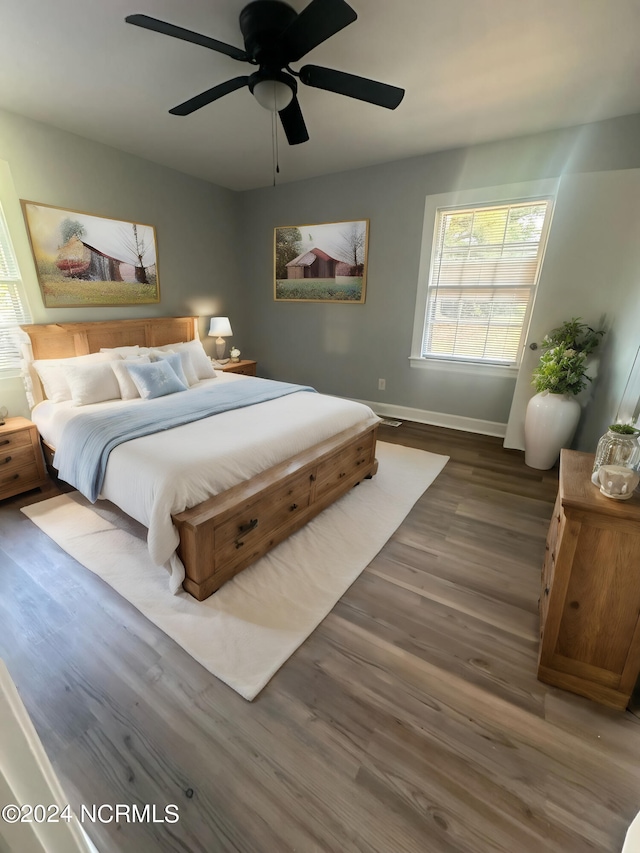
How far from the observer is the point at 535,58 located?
2137 millimetres

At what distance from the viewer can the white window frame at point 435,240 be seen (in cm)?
328

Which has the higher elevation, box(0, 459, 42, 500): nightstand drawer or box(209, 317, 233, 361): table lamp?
box(209, 317, 233, 361): table lamp

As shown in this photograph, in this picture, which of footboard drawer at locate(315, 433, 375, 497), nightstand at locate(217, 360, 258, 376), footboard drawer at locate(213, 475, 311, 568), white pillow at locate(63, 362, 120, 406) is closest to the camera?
footboard drawer at locate(213, 475, 311, 568)

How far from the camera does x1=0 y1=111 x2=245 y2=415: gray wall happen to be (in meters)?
2.94

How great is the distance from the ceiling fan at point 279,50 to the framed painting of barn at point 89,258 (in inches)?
69.2

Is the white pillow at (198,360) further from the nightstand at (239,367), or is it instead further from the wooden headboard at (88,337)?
the nightstand at (239,367)

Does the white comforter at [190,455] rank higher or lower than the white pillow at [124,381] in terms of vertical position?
lower

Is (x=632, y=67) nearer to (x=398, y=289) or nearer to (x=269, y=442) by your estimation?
(x=398, y=289)

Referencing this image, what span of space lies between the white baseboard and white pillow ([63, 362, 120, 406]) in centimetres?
283

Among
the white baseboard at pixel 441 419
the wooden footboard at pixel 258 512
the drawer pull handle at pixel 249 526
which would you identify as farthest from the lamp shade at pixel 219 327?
the drawer pull handle at pixel 249 526

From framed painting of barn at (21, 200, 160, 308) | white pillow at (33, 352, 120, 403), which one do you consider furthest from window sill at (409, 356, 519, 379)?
white pillow at (33, 352, 120, 403)

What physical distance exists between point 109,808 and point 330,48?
3.47 metres

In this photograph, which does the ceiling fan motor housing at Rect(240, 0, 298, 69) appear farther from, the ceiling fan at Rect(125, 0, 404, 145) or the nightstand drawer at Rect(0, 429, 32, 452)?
the nightstand drawer at Rect(0, 429, 32, 452)

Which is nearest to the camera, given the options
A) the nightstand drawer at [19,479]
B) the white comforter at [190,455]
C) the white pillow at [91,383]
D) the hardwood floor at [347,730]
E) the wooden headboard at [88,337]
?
the hardwood floor at [347,730]
